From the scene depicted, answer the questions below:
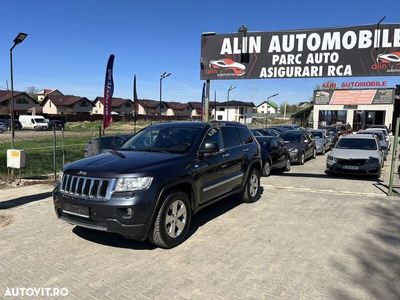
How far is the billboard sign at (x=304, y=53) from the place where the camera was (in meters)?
10.3

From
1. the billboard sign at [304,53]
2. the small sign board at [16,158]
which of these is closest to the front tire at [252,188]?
the billboard sign at [304,53]

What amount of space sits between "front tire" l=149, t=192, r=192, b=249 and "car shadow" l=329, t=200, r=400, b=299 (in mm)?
2100

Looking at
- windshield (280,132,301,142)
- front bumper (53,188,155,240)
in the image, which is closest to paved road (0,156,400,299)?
front bumper (53,188,155,240)

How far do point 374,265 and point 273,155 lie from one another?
812 centimetres

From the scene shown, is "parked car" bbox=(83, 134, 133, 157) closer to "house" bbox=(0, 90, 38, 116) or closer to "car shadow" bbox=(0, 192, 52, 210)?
"car shadow" bbox=(0, 192, 52, 210)

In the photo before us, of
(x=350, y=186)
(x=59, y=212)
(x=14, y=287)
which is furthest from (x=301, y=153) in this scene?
(x=14, y=287)

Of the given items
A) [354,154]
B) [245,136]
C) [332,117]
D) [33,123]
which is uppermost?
[332,117]

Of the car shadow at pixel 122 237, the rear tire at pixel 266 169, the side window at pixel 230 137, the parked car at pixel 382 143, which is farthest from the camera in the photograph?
the parked car at pixel 382 143

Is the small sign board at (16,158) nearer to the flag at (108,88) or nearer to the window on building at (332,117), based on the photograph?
the flag at (108,88)

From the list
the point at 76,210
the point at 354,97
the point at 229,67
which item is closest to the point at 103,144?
the point at 229,67

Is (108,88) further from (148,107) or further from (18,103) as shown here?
(148,107)

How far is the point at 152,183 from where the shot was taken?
471cm

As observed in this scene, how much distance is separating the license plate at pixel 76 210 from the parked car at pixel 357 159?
950 cm

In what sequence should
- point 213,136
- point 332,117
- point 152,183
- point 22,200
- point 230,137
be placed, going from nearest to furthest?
1. point 152,183
2. point 213,136
3. point 230,137
4. point 22,200
5. point 332,117
